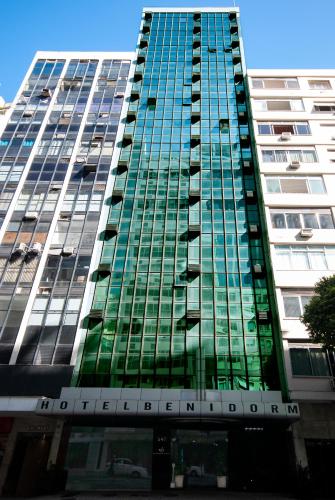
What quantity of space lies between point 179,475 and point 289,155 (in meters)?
26.7

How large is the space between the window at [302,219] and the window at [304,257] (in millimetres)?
1929

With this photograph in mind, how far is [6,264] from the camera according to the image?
25.8 meters

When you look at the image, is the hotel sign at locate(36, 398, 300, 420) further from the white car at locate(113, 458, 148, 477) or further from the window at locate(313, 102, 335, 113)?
the window at locate(313, 102, 335, 113)

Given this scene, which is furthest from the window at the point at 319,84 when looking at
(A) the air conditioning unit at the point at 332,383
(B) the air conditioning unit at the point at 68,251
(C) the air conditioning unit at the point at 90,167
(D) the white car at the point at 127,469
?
(D) the white car at the point at 127,469

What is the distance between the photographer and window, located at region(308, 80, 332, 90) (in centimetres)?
3583

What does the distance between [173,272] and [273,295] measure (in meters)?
7.51

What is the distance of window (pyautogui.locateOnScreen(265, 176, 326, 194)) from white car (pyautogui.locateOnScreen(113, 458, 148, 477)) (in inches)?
881

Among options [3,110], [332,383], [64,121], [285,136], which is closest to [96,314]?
[332,383]

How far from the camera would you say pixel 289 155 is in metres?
30.5

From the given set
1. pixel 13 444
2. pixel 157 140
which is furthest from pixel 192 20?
pixel 13 444

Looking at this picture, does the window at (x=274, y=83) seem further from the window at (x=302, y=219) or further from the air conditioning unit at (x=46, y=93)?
the air conditioning unit at (x=46, y=93)

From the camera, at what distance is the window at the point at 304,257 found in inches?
958

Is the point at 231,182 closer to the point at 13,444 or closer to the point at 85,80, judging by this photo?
the point at 85,80

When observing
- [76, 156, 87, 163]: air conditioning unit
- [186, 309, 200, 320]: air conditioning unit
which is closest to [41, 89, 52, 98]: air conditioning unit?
[76, 156, 87, 163]: air conditioning unit
